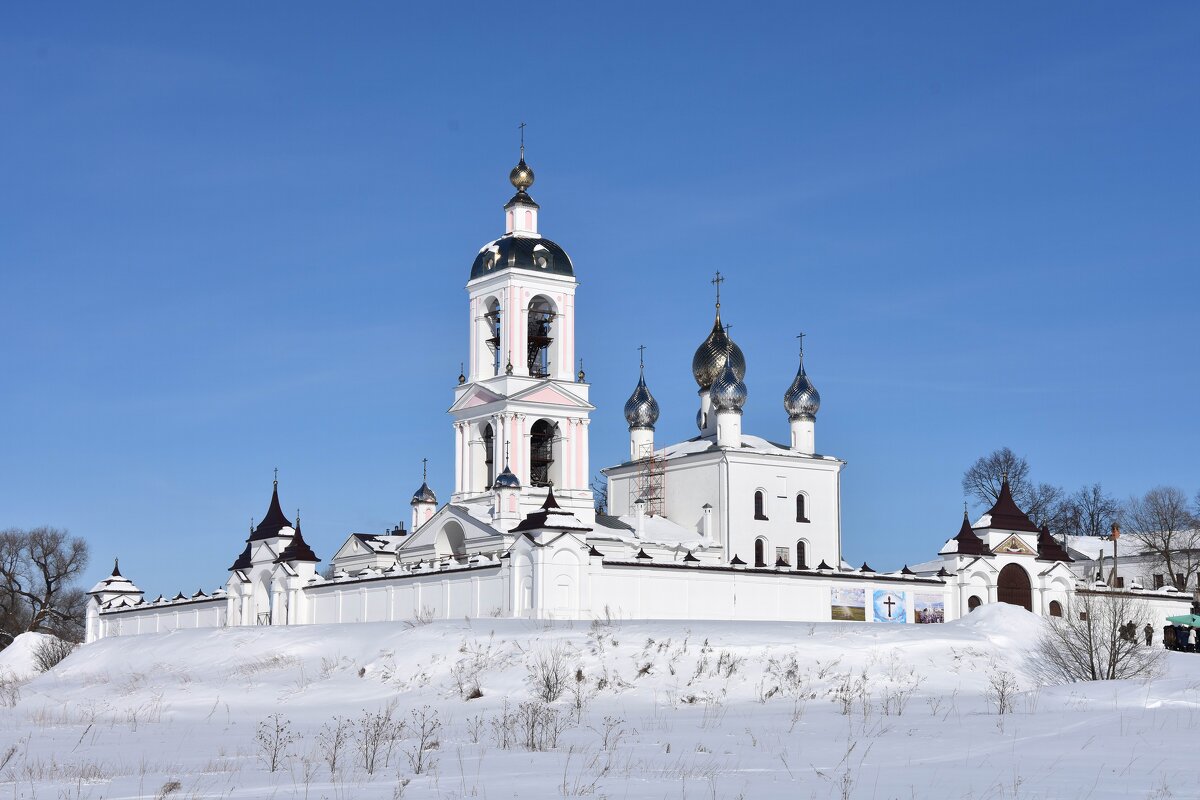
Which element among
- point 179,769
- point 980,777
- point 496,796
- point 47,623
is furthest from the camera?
point 47,623

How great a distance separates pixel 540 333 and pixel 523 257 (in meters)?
2.84

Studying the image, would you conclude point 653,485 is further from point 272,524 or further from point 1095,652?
point 1095,652

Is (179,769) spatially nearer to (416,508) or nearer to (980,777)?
(980,777)

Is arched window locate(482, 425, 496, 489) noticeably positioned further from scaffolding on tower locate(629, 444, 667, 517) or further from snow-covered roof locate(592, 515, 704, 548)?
scaffolding on tower locate(629, 444, 667, 517)

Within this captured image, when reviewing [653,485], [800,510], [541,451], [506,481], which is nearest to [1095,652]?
[506,481]

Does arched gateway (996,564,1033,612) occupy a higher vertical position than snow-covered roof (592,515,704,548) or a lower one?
lower

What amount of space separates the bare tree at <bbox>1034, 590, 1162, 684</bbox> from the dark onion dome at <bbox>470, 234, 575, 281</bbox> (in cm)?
2780

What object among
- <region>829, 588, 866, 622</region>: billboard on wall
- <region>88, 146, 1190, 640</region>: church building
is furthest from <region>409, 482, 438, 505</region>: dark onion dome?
<region>829, 588, 866, 622</region>: billboard on wall

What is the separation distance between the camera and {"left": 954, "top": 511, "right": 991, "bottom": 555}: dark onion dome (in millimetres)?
50750

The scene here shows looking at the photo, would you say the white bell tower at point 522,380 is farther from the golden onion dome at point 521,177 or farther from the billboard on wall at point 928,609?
the billboard on wall at point 928,609

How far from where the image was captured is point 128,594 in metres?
63.0

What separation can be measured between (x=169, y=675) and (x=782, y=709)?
16.6 meters

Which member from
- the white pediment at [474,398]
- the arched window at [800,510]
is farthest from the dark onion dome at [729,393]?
the white pediment at [474,398]

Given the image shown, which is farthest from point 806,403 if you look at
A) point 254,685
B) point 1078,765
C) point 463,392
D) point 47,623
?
point 1078,765
